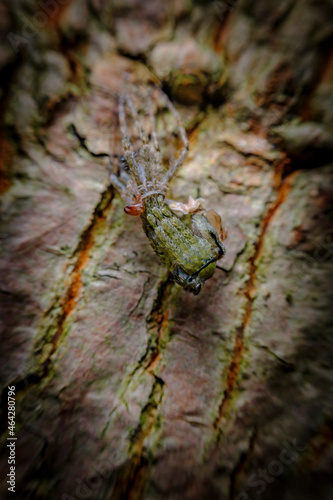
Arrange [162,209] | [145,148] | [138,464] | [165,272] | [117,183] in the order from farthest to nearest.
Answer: [165,272], [117,183], [145,148], [162,209], [138,464]

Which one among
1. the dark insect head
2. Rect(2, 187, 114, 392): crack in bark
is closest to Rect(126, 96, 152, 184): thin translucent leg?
Rect(2, 187, 114, 392): crack in bark

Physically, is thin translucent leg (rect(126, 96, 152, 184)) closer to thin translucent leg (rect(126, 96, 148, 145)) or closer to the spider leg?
thin translucent leg (rect(126, 96, 148, 145))

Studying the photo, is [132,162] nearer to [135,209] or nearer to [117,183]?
[117,183]

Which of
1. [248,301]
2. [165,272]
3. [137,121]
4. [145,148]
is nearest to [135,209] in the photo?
[145,148]

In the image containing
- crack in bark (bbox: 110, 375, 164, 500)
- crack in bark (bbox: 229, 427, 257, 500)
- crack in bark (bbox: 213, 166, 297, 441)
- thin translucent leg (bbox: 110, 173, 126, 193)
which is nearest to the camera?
crack in bark (bbox: 229, 427, 257, 500)

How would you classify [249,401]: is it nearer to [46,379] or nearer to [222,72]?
[46,379]

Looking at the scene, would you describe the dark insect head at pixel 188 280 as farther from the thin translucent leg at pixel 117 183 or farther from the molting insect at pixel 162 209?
the thin translucent leg at pixel 117 183

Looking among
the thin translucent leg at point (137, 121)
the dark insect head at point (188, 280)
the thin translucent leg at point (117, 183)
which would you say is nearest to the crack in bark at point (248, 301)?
the dark insect head at point (188, 280)
